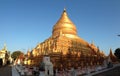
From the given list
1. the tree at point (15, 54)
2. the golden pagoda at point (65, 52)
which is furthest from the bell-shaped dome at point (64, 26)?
the tree at point (15, 54)

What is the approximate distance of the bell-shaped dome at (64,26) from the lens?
155 ft

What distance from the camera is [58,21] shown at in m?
49.5

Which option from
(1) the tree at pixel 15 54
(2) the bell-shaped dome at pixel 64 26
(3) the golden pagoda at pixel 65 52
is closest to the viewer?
(3) the golden pagoda at pixel 65 52

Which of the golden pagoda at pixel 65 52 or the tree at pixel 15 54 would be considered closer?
the golden pagoda at pixel 65 52

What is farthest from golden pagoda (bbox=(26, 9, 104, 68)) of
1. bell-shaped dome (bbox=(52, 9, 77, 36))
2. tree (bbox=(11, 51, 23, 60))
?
tree (bbox=(11, 51, 23, 60))

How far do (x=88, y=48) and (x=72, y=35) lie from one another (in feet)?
17.0

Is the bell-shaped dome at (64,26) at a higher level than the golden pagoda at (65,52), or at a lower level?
higher

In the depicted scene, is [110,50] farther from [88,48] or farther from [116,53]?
[88,48]

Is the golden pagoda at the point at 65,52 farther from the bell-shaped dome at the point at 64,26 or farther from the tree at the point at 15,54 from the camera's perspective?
the tree at the point at 15,54

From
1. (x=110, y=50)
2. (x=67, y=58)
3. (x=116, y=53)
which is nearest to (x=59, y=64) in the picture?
(x=67, y=58)

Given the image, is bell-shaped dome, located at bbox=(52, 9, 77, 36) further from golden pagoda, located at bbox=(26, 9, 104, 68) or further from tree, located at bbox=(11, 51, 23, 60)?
tree, located at bbox=(11, 51, 23, 60)

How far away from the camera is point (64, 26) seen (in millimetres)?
47594

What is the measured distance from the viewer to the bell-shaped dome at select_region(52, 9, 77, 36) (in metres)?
47.2

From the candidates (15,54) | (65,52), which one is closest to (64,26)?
(65,52)
